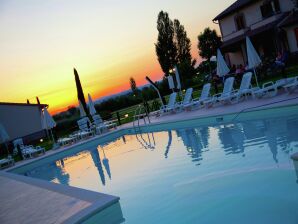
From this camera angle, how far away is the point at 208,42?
41125mm

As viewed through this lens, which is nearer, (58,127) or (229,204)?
(229,204)

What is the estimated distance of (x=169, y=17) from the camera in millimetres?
42844

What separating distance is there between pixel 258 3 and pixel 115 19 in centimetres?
1232

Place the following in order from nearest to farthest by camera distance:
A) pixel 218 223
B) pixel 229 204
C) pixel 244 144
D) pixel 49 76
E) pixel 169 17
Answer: pixel 218 223, pixel 229 204, pixel 244 144, pixel 49 76, pixel 169 17

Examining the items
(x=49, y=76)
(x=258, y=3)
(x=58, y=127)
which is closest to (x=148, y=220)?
(x=49, y=76)

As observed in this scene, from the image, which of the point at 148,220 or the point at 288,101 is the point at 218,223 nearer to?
the point at 148,220

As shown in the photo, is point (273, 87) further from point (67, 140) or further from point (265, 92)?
point (67, 140)

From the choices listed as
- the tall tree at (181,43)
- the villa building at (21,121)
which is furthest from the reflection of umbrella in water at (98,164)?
the tall tree at (181,43)

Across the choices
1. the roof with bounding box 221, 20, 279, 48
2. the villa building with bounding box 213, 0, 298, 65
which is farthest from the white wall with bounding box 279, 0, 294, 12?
the roof with bounding box 221, 20, 279, 48

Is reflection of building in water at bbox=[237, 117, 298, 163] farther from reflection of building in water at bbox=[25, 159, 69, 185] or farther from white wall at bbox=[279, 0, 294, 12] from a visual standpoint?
white wall at bbox=[279, 0, 294, 12]

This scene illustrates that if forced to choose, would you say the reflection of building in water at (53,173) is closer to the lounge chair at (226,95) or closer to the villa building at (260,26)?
the lounge chair at (226,95)

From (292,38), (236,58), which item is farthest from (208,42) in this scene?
(292,38)

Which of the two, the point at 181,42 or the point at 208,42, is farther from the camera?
the point at 181,42

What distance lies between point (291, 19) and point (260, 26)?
10.2 ft
